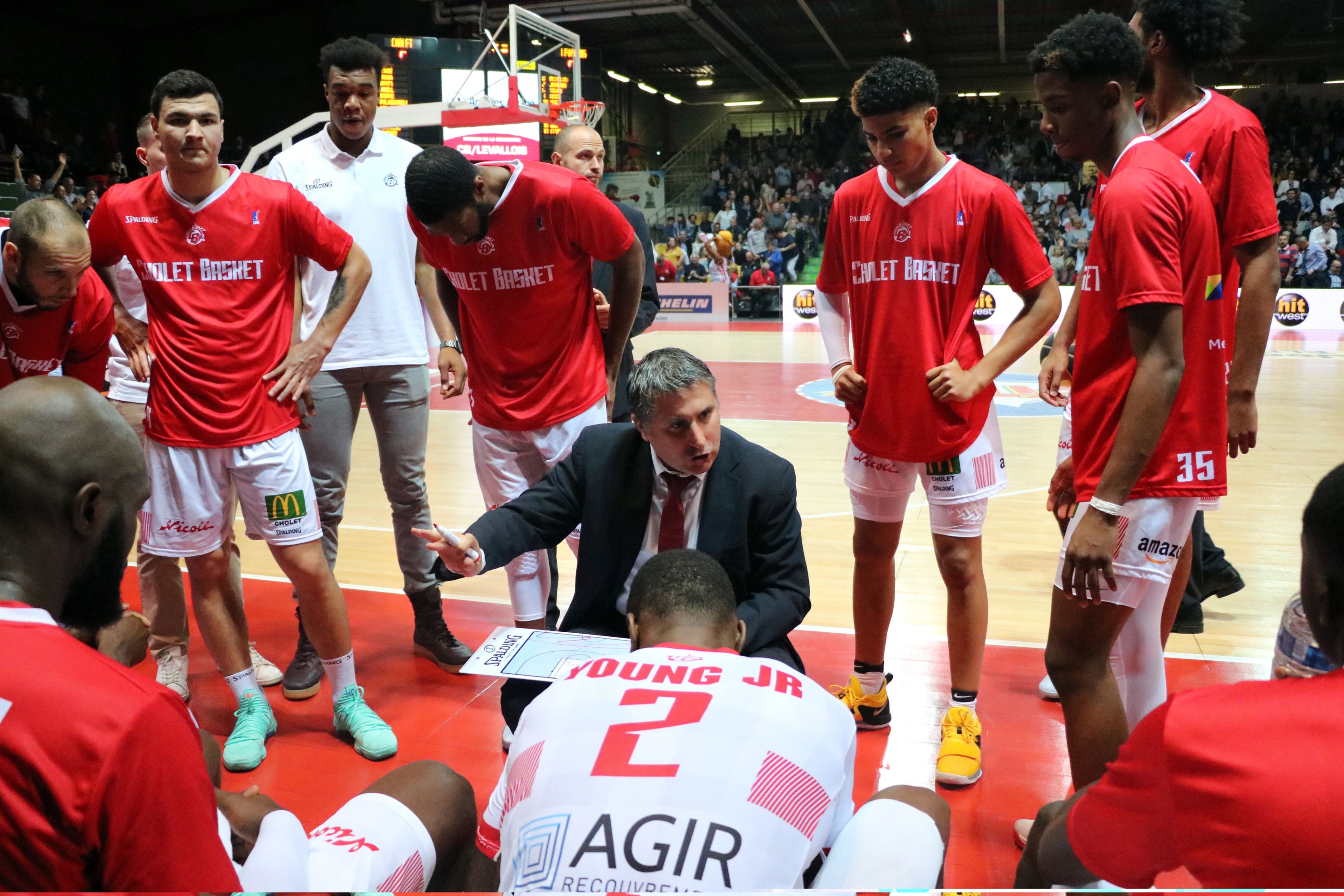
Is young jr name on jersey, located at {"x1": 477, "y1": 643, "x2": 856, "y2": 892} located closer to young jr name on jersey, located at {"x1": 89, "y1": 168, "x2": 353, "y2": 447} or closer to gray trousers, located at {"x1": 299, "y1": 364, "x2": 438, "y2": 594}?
young jr name on jersey, located at {"x1": 89, "y1": 168, "x2": 353, "y2": 447}

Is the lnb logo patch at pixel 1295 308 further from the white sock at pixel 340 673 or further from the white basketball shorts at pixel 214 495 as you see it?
the white basketball shorts at pixel 214 495

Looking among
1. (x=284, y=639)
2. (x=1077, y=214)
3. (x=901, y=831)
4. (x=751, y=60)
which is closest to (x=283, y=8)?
(x=751, y=60)

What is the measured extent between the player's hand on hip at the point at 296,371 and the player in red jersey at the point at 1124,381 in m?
2.15

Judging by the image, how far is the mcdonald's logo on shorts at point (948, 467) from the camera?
2.93 m

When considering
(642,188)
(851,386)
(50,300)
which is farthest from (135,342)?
(642,188)

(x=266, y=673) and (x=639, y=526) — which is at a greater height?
(x=639, y=526)

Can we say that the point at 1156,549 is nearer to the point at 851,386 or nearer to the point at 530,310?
the point at 851,386

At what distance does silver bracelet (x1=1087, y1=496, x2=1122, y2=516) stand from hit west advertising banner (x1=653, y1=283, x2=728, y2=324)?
631 inches

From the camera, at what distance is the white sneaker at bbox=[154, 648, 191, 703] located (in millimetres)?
3480

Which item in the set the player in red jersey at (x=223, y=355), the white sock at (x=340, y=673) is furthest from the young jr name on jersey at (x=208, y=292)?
the white sock at (x=340, y=673)

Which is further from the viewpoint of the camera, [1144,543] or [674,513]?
[674,513]

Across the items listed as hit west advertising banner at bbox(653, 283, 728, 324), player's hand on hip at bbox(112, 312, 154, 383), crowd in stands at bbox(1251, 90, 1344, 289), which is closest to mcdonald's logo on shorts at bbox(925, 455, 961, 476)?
player's hand on hip at bbox(112, 312, 154, 383)

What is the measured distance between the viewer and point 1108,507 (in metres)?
1.99

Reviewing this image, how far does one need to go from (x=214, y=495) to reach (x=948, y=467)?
A: 224 cm
